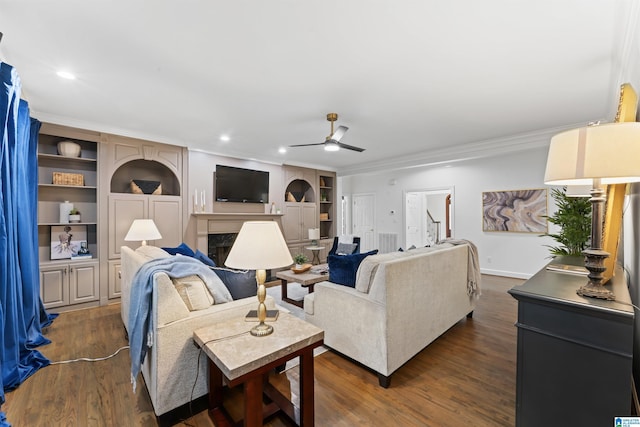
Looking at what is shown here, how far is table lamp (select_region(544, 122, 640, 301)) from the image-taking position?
1.02 m

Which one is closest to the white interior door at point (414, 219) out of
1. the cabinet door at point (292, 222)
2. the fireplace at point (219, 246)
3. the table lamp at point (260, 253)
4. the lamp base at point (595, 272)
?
the cabinet door at point (292, 222)

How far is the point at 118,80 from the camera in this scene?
2611mm

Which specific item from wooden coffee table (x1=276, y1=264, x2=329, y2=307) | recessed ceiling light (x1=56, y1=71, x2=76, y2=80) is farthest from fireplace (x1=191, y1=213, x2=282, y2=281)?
recessed ceiling light (x1=56, y1=71, x2=76, y2=80)

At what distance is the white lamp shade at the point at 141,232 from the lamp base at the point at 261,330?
276 centimetres

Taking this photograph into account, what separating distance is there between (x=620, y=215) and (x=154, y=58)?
11.4ft

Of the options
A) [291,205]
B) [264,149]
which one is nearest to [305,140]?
[264,149]

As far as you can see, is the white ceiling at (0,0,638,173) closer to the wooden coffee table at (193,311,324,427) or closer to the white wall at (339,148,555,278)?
the white wall at (339,148,555,278)

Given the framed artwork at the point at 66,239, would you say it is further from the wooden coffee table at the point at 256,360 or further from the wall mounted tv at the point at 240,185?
the wooden coffee table at the point at 256,360

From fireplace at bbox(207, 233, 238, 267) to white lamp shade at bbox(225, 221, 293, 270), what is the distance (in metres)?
3.87

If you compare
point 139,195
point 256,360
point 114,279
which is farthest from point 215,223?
point 256,360

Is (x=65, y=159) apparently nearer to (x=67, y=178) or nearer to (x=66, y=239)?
(x=67, y=178)

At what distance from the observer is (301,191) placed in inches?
288

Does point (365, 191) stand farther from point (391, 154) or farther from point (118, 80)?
point (118, 80)

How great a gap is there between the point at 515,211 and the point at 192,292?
19.4ft
